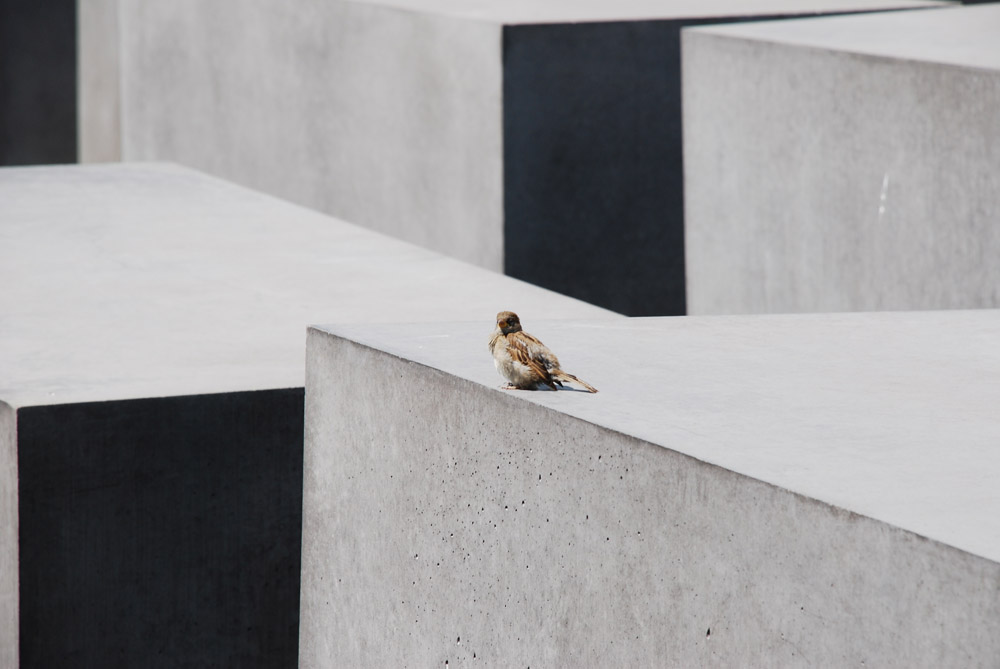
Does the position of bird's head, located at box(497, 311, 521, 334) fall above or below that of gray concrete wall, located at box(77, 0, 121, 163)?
below

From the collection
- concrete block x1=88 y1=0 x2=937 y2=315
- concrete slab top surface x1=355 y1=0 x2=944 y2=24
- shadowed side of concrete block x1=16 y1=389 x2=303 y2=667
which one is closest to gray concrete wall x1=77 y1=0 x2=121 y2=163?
concrete block x1=88 y1=0 x2=937 y2=315

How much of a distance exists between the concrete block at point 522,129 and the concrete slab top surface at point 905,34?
94 centimetres

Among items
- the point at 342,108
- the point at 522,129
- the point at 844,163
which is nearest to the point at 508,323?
the point at 844,163

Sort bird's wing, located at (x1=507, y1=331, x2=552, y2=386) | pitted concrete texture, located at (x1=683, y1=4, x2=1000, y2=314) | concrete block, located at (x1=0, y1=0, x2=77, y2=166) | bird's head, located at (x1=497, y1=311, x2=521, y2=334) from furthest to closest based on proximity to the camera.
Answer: concrete block, located at (x1=0, y1=0, x2=77, y2=166)
pitted concrete texture, located at (x1=683, y1=4, x2=1000, y2=314)
bird's head, located at (x1=497, y1=311, x2=521, y2=334)
bird's wing, located at (x1=507, y1=331, x2=552, y2=386)

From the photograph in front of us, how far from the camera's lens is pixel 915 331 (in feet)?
13.2

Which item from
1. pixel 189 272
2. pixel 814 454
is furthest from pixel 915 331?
pixel 189 272

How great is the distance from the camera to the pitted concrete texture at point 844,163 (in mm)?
5855

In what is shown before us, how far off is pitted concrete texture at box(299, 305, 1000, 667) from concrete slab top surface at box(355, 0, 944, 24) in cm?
452

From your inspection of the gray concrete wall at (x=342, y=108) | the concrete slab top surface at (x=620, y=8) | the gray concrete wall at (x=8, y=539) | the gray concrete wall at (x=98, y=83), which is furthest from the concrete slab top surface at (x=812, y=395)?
the gray concrete wall at (x=98, y=83)

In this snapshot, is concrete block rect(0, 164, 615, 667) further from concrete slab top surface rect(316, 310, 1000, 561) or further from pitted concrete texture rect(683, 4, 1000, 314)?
pitted concrete texture rect(683, 4, 1000, 314)

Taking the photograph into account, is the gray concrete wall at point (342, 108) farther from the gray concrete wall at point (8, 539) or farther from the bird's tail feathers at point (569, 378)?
the bird's tail feathers at point (569, 378)

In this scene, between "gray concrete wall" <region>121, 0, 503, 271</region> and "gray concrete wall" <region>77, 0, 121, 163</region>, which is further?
"gray concrete wall" <region>77, 0, 121, 163</region>

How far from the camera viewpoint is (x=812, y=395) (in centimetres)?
330

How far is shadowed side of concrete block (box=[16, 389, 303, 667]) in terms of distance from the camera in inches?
169
